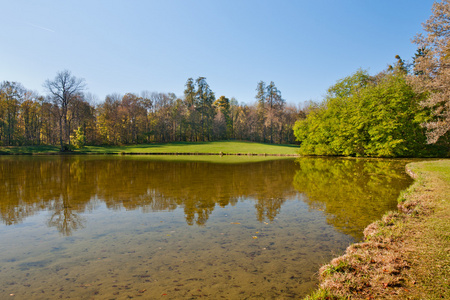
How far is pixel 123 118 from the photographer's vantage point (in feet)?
200

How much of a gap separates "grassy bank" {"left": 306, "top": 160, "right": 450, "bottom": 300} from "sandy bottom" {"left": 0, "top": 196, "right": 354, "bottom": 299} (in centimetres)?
49

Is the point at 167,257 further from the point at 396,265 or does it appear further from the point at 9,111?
the point at 9,111

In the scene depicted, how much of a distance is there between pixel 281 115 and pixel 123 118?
42506 millimetres

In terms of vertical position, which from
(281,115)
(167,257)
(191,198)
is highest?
(281,115)

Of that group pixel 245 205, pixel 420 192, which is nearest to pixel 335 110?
pixel 420 192

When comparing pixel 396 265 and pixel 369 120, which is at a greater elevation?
pixel 369 120

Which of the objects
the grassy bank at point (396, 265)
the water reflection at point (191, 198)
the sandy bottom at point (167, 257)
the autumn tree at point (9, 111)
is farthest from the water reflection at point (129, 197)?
the autumn tree at point (9, 111)

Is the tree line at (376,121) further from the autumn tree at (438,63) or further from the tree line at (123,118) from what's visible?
the tree line at (123,118)

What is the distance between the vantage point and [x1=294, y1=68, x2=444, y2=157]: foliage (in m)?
28.9

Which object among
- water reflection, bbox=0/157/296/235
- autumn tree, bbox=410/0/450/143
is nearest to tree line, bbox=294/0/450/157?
autumn tree, bbox=410/0/450/143

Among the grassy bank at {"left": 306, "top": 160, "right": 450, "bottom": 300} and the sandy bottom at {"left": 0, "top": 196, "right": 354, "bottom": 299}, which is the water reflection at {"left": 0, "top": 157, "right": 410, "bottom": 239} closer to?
the sandy bottom at {"left": 0, "top": 196, "right": 354, "bottom": 299}

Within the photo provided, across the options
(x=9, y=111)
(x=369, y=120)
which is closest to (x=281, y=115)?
(x=369, y=120)

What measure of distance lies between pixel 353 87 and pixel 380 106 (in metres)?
8.92

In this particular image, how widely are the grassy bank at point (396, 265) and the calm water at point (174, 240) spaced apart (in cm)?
47
